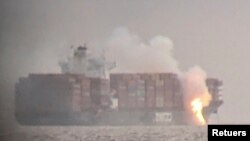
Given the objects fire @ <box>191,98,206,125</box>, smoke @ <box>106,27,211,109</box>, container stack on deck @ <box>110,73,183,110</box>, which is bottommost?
fire @ <box>191,98,206,125</box>

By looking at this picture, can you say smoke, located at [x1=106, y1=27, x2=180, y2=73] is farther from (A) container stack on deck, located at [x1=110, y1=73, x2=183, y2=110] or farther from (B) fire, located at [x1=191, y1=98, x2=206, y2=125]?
(B) fire, located at [x1=191, y1=98, x2=206, y2=125]

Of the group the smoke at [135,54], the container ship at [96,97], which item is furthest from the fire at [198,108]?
the smoke at [135,54]

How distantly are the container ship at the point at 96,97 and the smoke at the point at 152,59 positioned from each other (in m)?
0.03

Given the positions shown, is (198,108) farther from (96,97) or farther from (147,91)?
(96,97)

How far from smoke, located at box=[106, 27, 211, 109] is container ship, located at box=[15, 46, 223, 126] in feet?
0.09

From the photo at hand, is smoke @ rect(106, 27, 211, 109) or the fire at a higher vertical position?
smoke @ rect(106, 27, 211, 109)

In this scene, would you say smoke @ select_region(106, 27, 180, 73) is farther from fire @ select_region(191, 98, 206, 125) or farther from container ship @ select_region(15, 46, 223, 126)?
fire @ select_region(191, 98, 206, 125)

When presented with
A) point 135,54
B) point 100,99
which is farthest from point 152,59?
point 100,99

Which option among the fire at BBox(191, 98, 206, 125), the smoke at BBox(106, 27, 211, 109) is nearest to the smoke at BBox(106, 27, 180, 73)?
the smoke at BBox(106, 27, 211, 109)

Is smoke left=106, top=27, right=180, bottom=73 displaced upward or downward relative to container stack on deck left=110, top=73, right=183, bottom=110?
upward

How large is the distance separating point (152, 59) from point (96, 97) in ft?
0.94

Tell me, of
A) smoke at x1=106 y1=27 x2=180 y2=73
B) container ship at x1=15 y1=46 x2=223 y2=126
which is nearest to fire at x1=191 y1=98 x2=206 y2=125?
container ship at x1=15 y1=46 x2=223 y2=126

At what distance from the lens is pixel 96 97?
76.1 inches

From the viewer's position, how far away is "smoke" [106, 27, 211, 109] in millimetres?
1906
